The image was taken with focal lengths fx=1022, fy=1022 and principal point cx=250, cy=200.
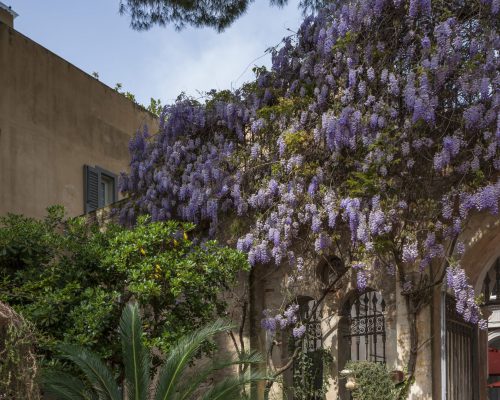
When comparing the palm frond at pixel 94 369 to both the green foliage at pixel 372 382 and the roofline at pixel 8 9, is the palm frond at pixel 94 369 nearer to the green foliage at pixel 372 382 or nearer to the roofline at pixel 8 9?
the green foliage at pixel 372 382

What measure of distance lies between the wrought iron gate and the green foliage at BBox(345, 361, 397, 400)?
3.08 feet

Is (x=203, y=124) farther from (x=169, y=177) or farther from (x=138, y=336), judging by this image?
(x=138, y=336)

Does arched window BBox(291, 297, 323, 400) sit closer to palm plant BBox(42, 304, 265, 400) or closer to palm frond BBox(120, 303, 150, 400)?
palm plant BBox(42, 304, 265, 400)

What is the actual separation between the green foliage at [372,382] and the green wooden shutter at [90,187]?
7.24m

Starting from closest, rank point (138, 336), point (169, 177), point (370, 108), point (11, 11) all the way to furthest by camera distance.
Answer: point (138, 336) → point (370, 108) → point (169, 177) → point (11, 11)

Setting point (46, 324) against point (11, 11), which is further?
point (11, 11)

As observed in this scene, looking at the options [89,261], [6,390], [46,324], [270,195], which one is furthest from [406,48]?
[6,390]

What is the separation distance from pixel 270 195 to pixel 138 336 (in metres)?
3.70

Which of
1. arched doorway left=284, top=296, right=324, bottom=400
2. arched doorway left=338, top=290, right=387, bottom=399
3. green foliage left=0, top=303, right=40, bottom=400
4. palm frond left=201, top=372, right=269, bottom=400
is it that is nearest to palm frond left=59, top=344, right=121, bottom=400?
palm frond left=201, top=372, right=269, bottom=400

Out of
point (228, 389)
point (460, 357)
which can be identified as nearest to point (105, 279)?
point (228, 389)

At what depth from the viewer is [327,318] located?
1407 cm

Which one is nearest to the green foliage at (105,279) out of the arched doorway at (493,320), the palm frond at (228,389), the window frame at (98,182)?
the palm frond at (228,389)

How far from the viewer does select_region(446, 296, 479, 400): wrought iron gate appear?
1306 centimetres

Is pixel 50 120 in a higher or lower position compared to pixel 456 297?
higher
